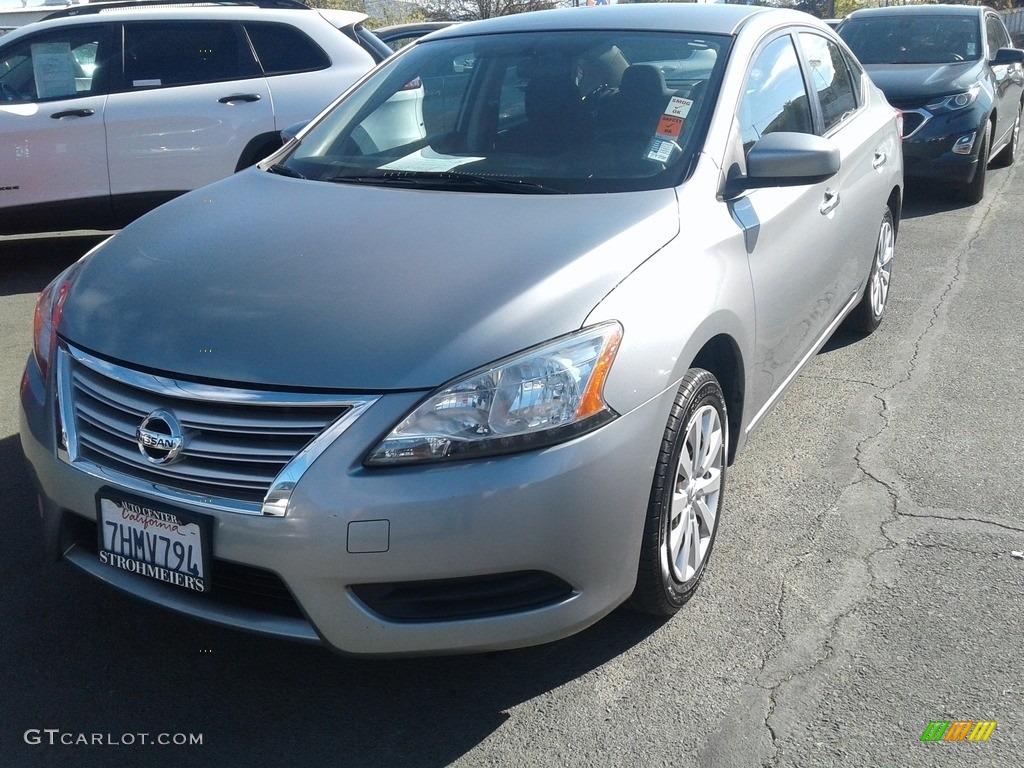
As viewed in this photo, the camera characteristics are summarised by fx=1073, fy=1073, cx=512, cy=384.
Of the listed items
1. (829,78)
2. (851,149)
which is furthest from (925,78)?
(851,149)

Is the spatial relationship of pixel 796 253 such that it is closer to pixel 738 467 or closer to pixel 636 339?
pixel 738 467

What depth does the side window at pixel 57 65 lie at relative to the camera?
7.06 meters

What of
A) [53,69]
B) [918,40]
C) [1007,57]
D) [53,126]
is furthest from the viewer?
[918,40]

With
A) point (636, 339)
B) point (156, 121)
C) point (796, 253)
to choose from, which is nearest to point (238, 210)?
point (636, 339)

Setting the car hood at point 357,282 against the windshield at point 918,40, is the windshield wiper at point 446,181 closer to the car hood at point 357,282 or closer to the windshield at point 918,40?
the car hood at point 357,282

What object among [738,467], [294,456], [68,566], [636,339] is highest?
[636,339]

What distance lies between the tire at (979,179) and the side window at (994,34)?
4.33 feet

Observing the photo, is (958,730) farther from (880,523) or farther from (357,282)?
(357,282)

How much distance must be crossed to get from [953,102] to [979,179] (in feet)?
2.41

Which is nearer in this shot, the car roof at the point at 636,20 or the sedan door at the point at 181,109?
the car roof at the point at 636,20

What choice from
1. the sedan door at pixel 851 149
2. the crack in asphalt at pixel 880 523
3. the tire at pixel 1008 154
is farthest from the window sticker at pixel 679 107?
the tire at pixel 1008 154

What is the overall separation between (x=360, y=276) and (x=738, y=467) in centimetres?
199

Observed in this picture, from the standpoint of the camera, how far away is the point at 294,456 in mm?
2436

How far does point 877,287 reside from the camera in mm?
5656
